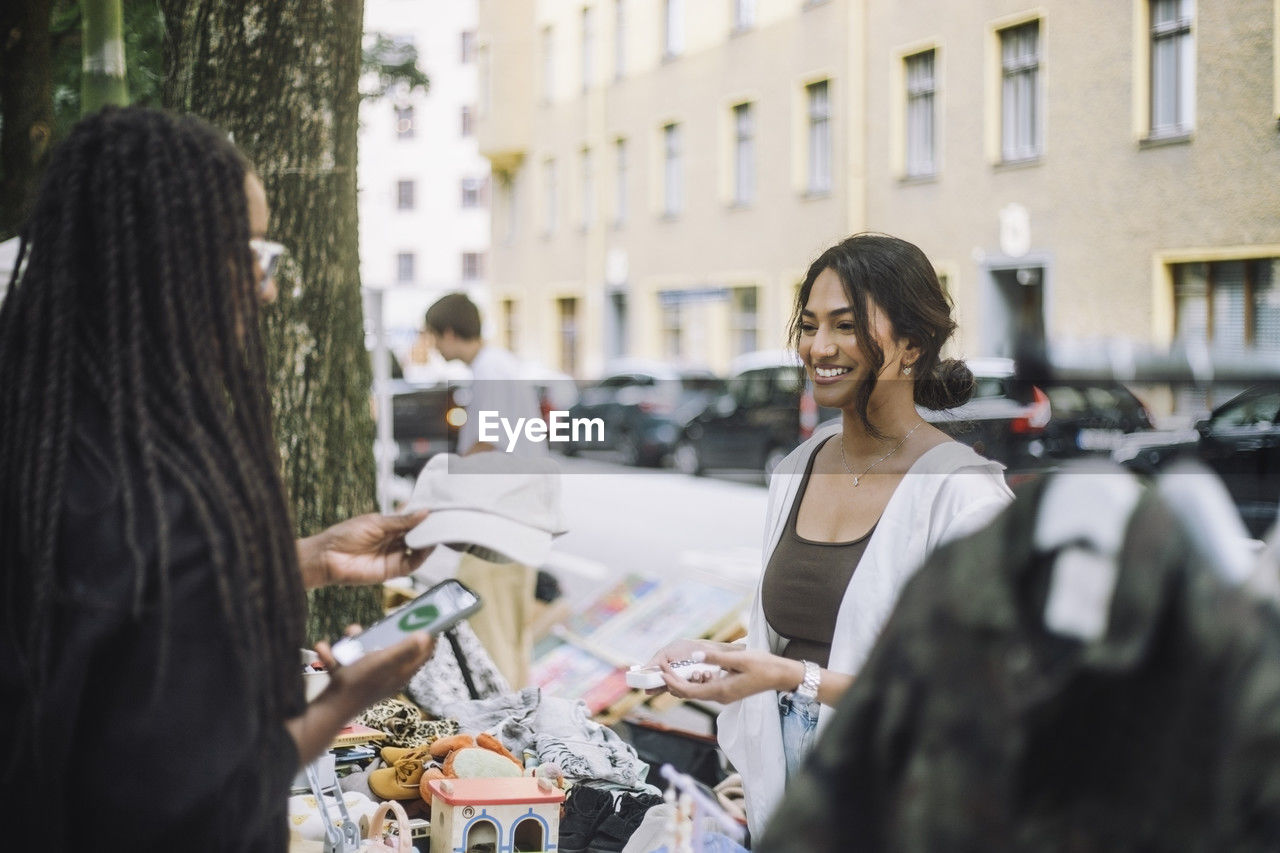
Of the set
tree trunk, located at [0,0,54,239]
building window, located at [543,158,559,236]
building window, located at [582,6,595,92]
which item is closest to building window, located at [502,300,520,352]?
building window, located at [543,158,559,236]

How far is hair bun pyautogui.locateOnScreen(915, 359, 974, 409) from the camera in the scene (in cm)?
286

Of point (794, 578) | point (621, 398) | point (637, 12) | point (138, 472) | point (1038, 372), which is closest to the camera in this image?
point (138, 472)

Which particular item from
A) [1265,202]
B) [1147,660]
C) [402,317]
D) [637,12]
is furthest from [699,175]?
[402,317]

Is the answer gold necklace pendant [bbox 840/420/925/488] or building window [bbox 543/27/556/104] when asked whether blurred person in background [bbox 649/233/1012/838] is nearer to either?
gold necklace pendant [bbox 840/420/925/488]

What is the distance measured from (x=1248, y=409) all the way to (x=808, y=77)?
1424 centimetres

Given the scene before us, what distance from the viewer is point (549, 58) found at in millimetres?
22859

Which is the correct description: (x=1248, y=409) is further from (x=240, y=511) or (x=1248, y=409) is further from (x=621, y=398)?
(x=621, y=398)

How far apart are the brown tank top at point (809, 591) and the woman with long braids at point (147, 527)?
1161 millimetres

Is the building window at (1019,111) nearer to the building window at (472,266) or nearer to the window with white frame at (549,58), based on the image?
the window with white frame at (549,58)

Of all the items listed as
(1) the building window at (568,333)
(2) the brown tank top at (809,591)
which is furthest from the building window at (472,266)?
(2) the brown tank top at (809,591)

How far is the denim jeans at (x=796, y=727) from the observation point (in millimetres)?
2482

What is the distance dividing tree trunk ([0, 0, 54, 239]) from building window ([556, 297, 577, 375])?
1885cm

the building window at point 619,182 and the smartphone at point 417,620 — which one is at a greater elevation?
the building window at point 619,182

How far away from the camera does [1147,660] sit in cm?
88
